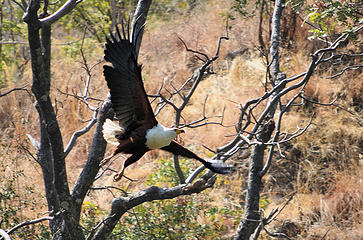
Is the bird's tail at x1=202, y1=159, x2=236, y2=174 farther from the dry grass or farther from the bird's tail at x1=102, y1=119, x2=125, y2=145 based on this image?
the dry grass

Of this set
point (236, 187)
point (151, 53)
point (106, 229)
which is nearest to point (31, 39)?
point (106, 229)

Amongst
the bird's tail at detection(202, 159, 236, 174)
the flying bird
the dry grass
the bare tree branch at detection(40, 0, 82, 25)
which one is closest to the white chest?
the flying bird

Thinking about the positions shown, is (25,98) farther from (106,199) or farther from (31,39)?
(31,39)

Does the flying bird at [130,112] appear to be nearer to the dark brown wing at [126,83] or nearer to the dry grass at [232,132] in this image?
the dark brown wing at [126,83]

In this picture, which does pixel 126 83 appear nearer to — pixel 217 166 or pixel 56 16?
pixel 56 16

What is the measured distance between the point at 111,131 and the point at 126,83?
0.46 m

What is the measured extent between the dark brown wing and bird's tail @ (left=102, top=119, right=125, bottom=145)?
0.16 m

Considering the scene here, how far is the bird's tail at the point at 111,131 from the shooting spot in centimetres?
326

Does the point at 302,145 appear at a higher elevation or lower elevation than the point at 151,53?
lower

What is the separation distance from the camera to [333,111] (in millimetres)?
6895

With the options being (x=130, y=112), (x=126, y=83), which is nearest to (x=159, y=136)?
(x=130, y=112)

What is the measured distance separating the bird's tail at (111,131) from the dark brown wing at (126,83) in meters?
0.16

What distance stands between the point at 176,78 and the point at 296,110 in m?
2.37

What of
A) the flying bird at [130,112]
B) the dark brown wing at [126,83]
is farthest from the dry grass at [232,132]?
the dark brown wing at [126,83]
